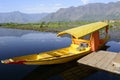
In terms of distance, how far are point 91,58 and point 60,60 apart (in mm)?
4105

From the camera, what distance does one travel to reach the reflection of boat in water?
63.8 feet

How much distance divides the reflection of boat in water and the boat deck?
72 centimetres

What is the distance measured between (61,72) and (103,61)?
523cm

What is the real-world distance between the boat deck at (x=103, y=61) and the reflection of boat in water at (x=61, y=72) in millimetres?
723

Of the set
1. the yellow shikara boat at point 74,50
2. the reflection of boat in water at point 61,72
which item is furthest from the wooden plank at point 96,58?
the yellow shikara boat at point 74,50

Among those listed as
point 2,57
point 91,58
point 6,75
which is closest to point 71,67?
point 91,58

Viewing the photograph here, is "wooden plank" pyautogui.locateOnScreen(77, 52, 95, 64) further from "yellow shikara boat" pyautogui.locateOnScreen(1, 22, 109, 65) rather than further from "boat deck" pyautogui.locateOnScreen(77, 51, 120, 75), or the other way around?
"yellow shikara boat" pyautogui.locateOnScreen(1, 22, 109, 65)

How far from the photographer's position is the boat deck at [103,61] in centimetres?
2007

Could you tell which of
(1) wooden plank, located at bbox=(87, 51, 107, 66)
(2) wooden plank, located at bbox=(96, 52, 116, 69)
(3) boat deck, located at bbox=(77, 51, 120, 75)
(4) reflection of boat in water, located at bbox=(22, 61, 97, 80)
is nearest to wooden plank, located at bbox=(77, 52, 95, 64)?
(3) boat deck, located at bbox=(77, 51, 120, 75)

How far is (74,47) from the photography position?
2764cm

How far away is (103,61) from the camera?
22.5m

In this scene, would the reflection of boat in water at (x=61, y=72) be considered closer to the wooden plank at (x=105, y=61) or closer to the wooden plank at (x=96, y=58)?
the wooden plank at (x=96, y=58)

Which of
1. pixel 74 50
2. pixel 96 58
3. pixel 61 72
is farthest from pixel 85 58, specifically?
pixel 61 72

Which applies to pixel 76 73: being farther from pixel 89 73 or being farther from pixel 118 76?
pixel 118 76
